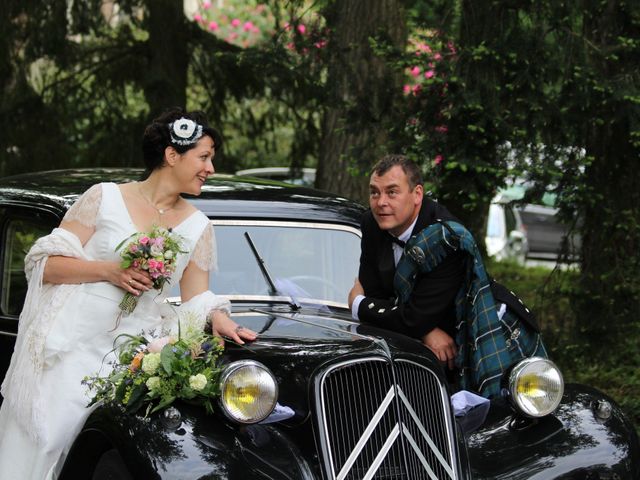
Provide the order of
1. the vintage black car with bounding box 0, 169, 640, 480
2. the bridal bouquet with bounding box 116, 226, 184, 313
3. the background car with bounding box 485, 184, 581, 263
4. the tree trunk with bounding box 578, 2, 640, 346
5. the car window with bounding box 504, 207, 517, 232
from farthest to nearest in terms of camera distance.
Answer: the background car with bounding box 485, 184, 581, 263, the car window with bounding box 504, 207, 517, 232, the tree trunk with bounding box 578, 2, 640, 346, the bridal bouquet with bounding box 116, 226, 184, 313, the vintage black car with bounding box 0, 169, 640, 480

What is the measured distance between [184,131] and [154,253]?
0.66 metres

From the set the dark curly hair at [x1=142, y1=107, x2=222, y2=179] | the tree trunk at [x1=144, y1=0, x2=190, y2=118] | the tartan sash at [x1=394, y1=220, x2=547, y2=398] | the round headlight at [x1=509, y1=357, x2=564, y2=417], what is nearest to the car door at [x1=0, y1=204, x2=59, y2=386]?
the dark curly hair at [x1=142, y1=107, x2=222, y2=179]

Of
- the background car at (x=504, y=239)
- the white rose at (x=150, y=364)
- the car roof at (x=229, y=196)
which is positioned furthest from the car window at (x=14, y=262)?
the background car at (x=504, y=239)

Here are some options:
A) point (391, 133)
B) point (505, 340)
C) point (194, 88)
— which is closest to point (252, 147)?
point (194, 88)

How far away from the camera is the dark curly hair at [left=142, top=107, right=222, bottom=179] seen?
192 inches

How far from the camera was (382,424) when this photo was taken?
4.26 meters

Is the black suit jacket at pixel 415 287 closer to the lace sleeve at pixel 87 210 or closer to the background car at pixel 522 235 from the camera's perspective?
the lace sleeve at pixel 87 210

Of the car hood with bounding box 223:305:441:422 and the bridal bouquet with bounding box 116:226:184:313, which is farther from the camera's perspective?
the bridal bouquet with bounding box 116:226:184:313

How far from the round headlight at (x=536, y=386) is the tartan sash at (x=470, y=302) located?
0.11 m

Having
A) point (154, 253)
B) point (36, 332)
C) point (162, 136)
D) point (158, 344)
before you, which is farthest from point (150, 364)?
point (162, 136)

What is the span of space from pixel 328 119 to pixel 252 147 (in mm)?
3520

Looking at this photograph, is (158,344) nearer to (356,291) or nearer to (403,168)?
(356,291)

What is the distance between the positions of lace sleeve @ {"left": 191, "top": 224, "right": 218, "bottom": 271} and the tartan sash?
2.88 feet

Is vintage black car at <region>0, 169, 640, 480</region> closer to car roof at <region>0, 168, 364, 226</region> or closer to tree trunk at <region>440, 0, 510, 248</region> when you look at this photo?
car roof at <region>0, 168, 364, 226</region>
